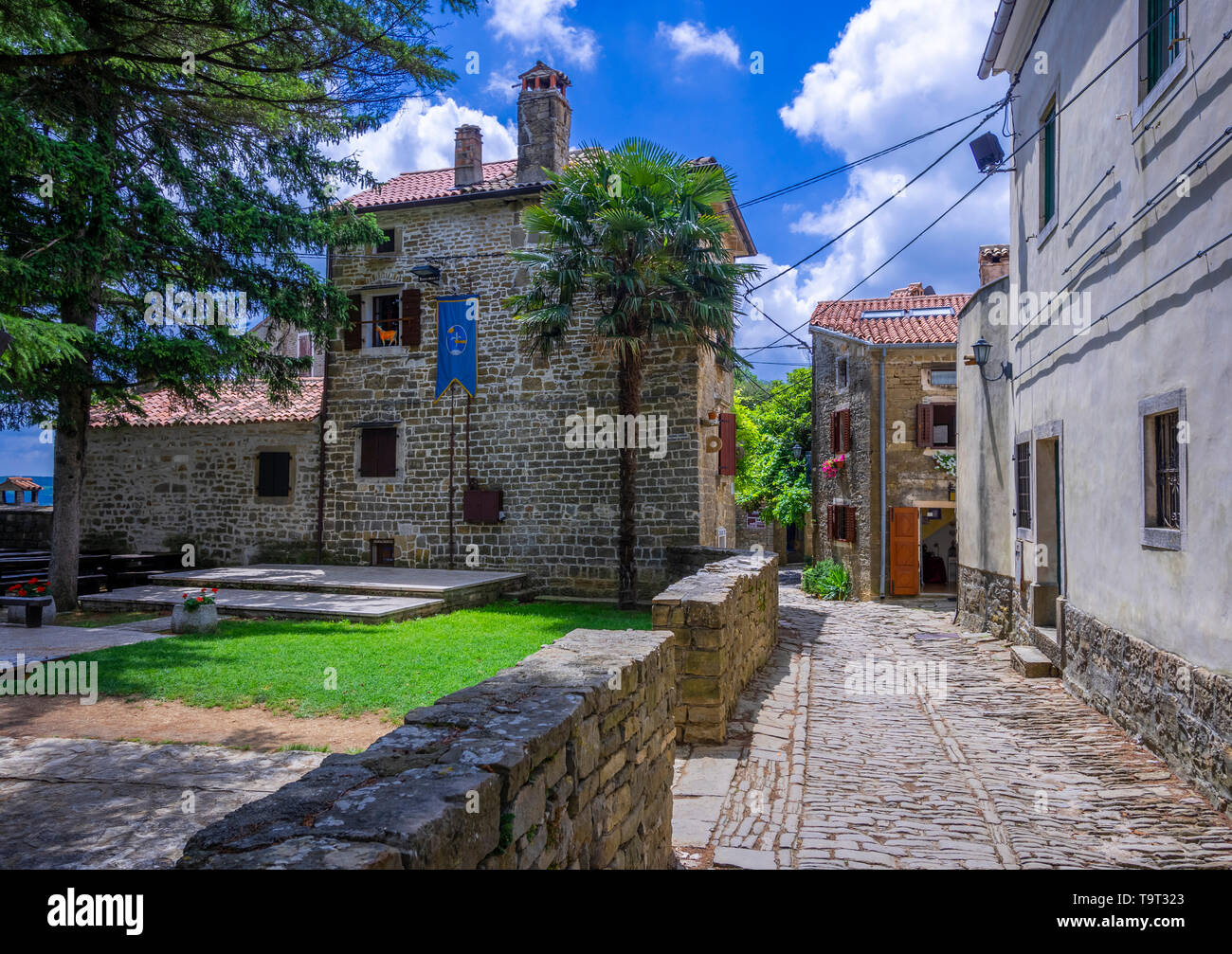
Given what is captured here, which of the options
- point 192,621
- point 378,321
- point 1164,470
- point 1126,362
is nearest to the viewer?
point 1164,470

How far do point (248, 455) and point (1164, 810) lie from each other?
1758 cm

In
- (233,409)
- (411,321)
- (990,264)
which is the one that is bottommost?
(233,409)

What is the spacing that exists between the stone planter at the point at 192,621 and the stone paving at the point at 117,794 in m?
4.50

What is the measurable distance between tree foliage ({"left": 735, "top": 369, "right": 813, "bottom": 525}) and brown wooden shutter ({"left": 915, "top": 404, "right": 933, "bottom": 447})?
6.75 m

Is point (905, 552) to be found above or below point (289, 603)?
above

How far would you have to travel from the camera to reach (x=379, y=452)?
1695 centimetres

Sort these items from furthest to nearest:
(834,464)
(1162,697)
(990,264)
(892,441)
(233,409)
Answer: (834,464), (892,441), (233,409), (990,264), (1162,697)

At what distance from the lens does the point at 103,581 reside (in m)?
14.0

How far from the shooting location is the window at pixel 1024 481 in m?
10.4

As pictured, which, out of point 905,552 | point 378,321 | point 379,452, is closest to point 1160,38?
point 905,552

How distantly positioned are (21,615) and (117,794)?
8337 mm

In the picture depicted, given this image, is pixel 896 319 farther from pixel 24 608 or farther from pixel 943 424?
pixel 24 608

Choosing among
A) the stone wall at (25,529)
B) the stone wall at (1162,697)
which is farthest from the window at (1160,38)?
the stone wall at (25,529)
